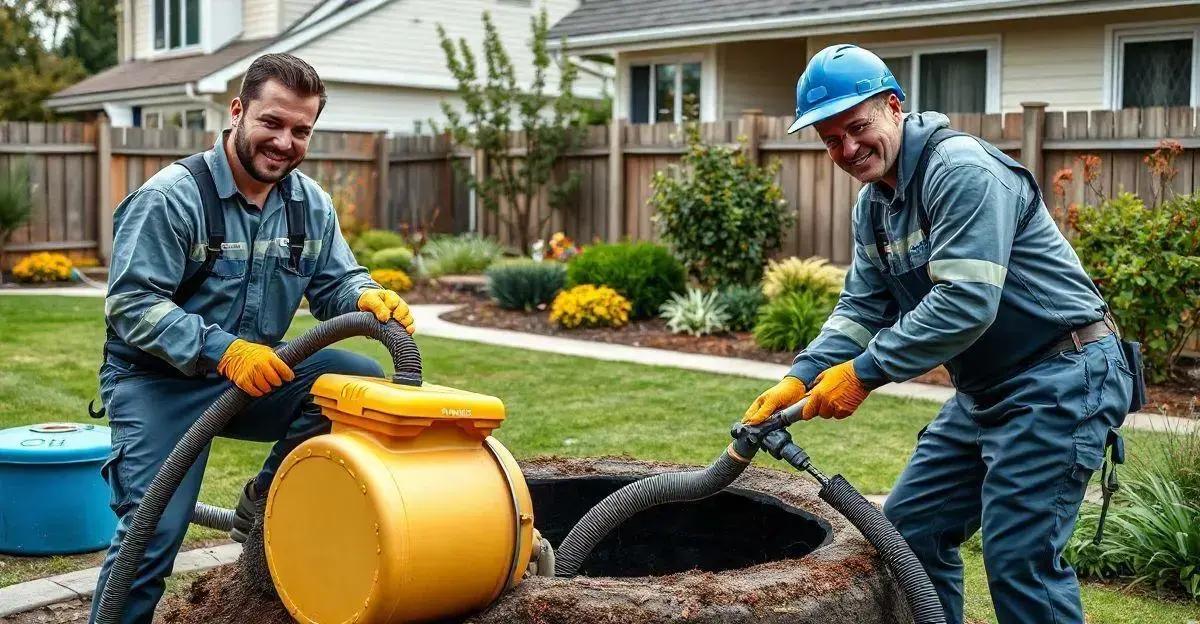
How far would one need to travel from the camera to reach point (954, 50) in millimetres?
14594

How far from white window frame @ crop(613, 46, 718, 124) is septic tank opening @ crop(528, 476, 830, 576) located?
12.9m

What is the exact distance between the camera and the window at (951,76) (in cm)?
1431

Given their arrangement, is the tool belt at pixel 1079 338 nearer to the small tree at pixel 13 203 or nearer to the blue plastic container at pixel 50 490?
the blue plastic container at pixel 50 490

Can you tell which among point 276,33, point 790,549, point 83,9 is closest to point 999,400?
point 790,549

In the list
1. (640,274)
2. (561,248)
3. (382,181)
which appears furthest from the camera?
(382,181)

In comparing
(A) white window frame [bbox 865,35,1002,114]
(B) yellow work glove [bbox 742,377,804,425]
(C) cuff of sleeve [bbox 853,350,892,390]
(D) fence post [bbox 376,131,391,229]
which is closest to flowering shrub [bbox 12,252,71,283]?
(D) fence post [bbox 376,131,391,229]

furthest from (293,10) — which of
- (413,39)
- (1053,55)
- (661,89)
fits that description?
(1053,55)

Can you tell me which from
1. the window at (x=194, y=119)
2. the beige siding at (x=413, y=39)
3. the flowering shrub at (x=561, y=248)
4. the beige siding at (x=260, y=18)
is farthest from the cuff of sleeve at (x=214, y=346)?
the window at (x=194, y=119)

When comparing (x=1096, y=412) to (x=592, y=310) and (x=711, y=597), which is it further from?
(x=592, y=310)

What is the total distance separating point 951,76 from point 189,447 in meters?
13.0

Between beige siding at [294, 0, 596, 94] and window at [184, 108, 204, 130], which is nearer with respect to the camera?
beige siding at [294, 0, 596, 94]

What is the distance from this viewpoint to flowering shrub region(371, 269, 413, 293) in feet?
48.0

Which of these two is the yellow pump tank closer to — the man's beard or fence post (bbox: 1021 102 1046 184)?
the man's beard

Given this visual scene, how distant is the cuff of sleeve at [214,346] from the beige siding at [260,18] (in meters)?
20.7
